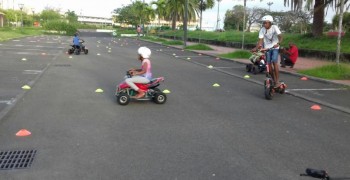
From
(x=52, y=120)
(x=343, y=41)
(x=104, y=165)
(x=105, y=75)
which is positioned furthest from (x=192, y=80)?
(x=343, y=41)

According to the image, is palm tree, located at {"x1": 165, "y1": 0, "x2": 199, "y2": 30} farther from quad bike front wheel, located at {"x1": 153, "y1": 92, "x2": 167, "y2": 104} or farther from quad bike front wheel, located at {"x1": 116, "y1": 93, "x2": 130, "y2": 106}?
quad bike front wheel, located at {"x1": 116, "y1": 93, "x2": 130, "y2": 106}

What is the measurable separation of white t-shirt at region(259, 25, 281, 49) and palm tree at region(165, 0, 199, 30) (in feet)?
184

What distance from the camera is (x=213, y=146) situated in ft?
18.7

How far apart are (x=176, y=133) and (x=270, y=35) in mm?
5131

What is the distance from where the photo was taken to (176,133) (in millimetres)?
6387

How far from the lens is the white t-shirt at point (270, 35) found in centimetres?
1035

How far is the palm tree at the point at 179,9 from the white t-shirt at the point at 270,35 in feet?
184

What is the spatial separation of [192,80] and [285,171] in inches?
332

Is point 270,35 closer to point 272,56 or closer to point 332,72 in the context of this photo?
point 272,56

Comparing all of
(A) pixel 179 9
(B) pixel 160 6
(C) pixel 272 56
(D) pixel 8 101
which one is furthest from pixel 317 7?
(B) pixel 160 6

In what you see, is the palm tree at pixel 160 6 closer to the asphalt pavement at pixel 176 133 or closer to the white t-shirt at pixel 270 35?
the asphalt pavement at pixel 176 133

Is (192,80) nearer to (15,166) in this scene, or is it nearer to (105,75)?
(105,75)

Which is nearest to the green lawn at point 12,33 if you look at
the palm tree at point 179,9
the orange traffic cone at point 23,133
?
the palm tree at point 179,9

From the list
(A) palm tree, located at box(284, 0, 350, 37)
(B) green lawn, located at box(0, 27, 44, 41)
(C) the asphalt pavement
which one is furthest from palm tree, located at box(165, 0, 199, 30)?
(C) the asphalt pavement
